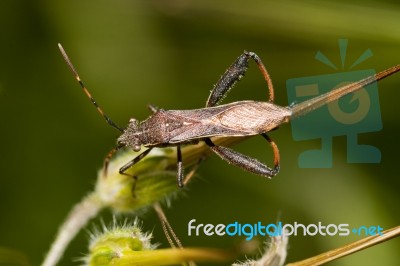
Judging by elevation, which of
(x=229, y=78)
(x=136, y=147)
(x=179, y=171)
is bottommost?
(x=179, y=171)

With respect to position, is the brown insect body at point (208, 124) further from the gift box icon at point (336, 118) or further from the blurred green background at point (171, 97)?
the blurred green background at point (171, 97)

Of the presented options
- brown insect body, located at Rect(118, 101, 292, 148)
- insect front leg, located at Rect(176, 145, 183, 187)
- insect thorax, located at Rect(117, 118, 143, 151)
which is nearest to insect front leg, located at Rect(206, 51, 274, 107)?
brown insect body, located at Rect(118, 101, 292, 148)

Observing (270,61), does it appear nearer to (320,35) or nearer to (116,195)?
(320,35)

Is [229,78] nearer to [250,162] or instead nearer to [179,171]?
[250,162]

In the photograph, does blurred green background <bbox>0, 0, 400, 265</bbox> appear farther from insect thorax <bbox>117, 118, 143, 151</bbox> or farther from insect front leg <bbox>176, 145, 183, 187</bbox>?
insect front leg <bbox>176, 145, 183, 187</bbox>

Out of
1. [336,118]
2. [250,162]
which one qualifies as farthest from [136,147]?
[336,118]

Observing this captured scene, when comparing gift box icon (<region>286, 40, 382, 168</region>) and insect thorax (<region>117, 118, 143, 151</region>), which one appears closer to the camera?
insect thorax (<region>117, 118, 143, 151</region>)
